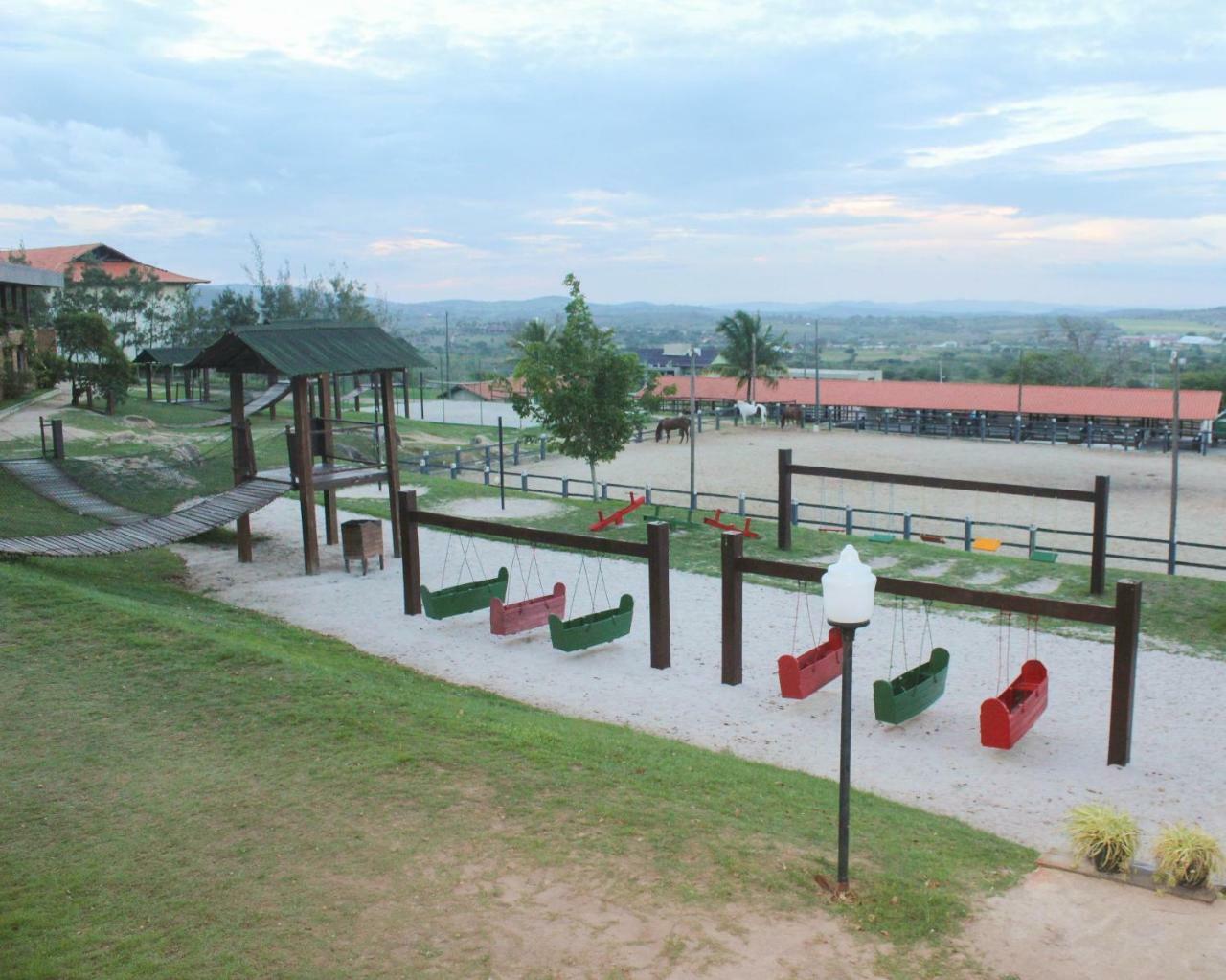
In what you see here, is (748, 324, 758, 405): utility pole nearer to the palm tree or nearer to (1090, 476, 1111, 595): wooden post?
the palm tree

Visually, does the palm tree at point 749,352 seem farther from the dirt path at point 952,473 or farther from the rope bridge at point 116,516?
the rope bridge at point 116,516

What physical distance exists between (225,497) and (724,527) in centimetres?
1084

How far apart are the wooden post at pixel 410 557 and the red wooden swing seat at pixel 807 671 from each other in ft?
21.9

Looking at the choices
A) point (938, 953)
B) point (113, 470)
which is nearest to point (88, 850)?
point (938, 953)

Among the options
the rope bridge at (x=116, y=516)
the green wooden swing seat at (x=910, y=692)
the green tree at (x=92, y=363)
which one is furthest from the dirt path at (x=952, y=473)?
the green tree at (x=92, y=363)

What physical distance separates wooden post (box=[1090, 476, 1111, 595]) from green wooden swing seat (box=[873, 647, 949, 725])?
22.2 feet

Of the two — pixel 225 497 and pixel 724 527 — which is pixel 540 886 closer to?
pixel 225 497

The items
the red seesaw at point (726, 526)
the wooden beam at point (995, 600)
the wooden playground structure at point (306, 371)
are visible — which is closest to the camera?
the wooden beam at point (995, 600)

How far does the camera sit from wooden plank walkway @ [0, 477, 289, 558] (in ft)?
55.0

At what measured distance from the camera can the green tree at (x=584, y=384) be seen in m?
28.3

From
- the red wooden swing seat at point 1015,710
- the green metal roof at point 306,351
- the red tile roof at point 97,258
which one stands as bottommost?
the red wooden swing seat at point 1015,710

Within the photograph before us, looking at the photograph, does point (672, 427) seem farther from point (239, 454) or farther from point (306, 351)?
point (306, 351)

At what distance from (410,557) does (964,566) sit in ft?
35.1

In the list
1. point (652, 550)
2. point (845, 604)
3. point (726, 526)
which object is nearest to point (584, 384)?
point (726, 526)
